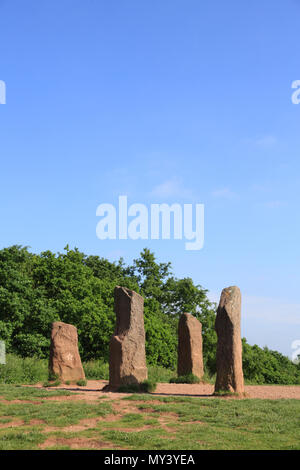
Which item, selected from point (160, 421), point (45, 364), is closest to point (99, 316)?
point (45, 364)

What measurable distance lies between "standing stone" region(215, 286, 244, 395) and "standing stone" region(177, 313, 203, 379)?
5.58 meters

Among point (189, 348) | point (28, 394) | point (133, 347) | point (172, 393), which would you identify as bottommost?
point (172, 393)

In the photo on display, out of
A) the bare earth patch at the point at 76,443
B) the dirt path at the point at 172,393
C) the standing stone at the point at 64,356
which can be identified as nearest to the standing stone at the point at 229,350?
the dirt path at the point at 172,393

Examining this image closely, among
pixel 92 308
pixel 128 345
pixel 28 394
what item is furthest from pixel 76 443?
pixel 92 308

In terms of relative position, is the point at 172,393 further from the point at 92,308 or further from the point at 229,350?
the point at 92,308

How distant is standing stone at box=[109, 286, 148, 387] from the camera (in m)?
16.6

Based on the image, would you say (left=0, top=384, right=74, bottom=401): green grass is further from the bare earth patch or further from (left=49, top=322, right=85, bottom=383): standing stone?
the bare earth patch

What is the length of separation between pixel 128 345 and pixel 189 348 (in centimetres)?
547

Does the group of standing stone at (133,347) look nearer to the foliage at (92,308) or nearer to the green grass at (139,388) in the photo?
the green grass at (139,388)

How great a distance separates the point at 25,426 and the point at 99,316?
2233 centimetres

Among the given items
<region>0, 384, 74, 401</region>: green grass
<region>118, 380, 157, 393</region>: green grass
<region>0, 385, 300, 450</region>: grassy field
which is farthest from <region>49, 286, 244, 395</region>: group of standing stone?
<region>0, 384, 74, 401</region>: green grass

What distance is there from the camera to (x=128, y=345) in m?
16.8

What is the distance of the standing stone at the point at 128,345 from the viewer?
16.6m
